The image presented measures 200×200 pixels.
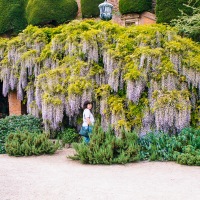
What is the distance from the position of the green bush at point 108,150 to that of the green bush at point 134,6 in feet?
20.8

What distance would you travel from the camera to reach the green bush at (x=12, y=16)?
1482 cm

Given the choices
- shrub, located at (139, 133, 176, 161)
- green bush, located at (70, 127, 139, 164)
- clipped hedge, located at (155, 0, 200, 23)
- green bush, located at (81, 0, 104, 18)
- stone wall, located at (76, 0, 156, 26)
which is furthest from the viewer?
green bush, located at (81, 0, 104, 18)

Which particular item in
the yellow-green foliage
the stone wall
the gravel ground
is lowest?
the gravel ground

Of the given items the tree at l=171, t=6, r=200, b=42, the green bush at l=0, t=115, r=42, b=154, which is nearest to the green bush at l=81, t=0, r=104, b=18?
the tree at l=171, t=6, r=200, b=42

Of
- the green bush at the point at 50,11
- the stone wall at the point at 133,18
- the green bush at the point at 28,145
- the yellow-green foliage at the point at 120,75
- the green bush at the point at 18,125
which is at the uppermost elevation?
the green bush at the point at 50,11

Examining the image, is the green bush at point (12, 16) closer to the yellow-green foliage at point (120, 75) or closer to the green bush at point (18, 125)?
the yellow-green foliage at point (120, 75)

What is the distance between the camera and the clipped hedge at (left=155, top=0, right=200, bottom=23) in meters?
12.3

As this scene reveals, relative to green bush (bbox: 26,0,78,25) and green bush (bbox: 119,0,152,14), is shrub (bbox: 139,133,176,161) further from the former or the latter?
green bush (bbox: 26,0,78,25)

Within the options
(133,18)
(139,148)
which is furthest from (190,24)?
(139,148)

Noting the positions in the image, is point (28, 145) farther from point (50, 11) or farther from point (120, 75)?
point (50, 11)

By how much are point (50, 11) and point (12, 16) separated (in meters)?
1.74

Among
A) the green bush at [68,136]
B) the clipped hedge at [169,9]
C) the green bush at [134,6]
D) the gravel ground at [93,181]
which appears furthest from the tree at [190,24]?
the gravel ground at [93,181]

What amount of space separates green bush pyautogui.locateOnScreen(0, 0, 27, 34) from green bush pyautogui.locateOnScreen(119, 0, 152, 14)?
4078mm

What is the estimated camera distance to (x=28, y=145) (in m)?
9.27
